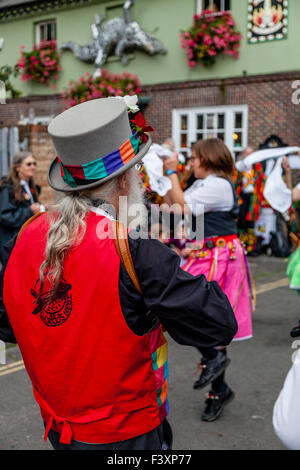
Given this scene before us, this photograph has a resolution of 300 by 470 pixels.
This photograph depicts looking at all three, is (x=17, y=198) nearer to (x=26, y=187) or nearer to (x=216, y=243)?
(x=26, y=187)

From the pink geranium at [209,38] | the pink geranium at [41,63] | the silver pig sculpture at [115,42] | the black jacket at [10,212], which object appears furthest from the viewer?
the pink geranium at [41,63]

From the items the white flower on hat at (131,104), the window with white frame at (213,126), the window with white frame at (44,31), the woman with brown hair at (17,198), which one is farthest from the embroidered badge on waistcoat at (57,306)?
the window with white frame at (44,31)

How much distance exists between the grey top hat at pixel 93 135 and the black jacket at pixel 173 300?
0.87 ft

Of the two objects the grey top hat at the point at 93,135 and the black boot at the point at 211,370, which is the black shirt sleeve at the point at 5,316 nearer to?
the grey top hat at the point at 93,135

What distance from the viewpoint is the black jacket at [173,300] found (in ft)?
5.10

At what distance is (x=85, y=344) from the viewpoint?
1.64 metres

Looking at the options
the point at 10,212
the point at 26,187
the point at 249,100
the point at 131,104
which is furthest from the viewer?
the point at 249,100

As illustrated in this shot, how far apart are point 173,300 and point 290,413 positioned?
597 mm

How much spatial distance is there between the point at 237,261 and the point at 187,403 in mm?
1131

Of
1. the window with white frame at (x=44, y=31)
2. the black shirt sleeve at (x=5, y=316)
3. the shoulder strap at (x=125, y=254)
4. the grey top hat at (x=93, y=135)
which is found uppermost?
the window with white frame at (x=44, y=31)

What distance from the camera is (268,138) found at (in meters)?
11.8

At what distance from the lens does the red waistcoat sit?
5.28 feet

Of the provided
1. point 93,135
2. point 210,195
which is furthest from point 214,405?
point 93,135
